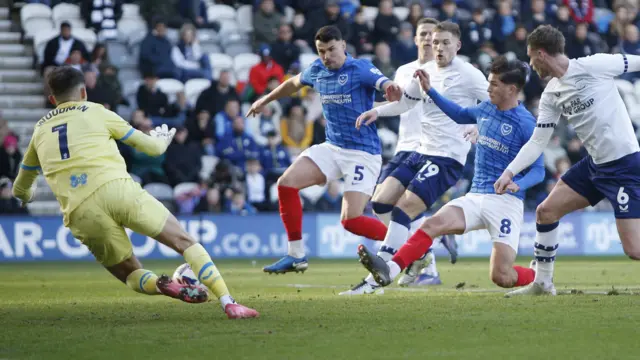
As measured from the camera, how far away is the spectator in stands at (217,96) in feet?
65.8

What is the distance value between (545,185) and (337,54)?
1132cm

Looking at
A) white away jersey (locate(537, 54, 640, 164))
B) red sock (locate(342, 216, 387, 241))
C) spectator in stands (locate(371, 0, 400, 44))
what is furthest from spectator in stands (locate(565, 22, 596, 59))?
white away jersey (locate(537, 54, 640, 164))

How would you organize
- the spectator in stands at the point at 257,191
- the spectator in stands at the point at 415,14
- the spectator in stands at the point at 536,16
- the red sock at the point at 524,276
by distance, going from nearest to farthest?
the red sock at the point at 524,276, the spectator in stands at the point at 257,191, the spectator in stands at the point at 415,14, the spectator in stands at the point at 536,16

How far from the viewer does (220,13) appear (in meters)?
22.8

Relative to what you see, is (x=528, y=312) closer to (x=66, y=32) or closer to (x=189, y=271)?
(x=189, y=271)

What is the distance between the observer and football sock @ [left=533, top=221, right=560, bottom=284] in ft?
32.7

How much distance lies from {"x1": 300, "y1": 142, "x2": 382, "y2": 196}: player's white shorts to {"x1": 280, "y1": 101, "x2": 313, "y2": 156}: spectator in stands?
896 cm

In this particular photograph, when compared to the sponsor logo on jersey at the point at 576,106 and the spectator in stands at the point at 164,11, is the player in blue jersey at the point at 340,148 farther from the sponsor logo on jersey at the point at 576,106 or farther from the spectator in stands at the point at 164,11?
the spectator in stands at the point at 164,11

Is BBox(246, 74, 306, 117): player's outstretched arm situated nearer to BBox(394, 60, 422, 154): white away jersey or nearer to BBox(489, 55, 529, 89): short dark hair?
BBox(394, 60, 422, 154): white away jersey

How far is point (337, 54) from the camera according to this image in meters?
11.1

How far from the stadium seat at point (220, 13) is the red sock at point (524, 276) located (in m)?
13.5

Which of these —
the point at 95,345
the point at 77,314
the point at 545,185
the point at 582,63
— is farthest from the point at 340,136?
the point at 545,185

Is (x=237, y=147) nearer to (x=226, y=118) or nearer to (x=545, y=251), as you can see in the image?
(x=226, y=118)

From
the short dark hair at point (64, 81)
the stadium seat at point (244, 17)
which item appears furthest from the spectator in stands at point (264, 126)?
the short dark hair at point (64, 81)
